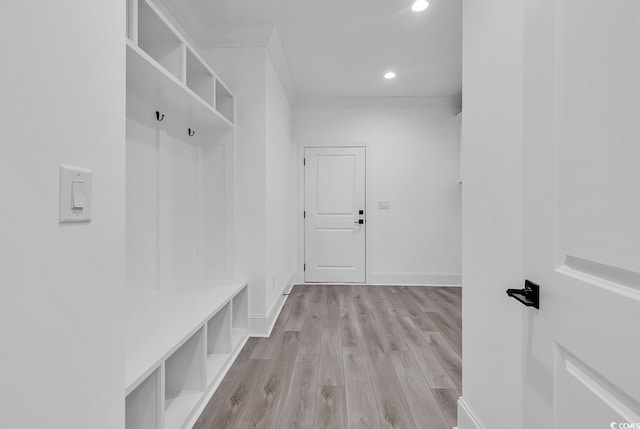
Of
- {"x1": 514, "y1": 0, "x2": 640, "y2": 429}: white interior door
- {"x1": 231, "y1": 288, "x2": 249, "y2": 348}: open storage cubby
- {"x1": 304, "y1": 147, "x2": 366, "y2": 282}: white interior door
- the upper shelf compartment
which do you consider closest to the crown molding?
{"x1": 304, "y1": 147, "x2": 366, "y2": 282}: white interior door

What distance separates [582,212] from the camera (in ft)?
2.09

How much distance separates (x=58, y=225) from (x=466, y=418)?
1686 mm

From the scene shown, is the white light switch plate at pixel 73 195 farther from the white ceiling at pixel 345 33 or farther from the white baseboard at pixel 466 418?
the white ceiling at pixel 345 33

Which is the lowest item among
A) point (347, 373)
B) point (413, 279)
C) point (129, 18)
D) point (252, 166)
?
point (347, 373)

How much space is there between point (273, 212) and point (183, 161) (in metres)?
1.01

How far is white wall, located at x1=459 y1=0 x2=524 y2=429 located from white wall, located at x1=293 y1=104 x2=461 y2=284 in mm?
3010

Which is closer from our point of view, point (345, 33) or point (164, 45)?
point (164, 45)

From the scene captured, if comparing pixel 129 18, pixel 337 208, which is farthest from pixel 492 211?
pixel 337 208

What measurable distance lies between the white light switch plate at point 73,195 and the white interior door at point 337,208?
3745 mm

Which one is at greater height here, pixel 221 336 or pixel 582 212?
pixel 582 212

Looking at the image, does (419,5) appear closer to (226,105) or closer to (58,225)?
(226,105)

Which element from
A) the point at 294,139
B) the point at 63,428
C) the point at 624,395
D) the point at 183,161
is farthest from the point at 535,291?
the point at 294,139

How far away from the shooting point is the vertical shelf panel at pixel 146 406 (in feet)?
4.29

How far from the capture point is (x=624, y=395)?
538mm
